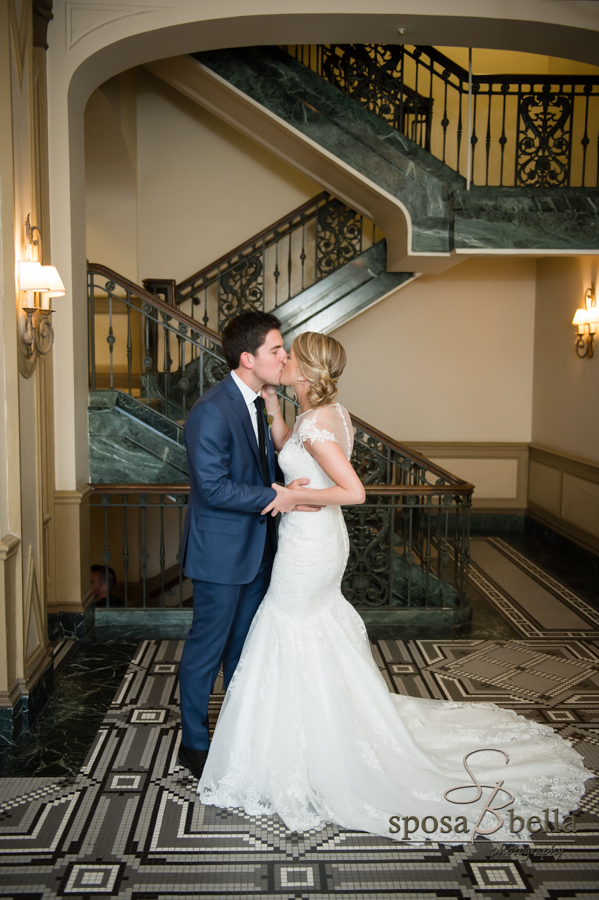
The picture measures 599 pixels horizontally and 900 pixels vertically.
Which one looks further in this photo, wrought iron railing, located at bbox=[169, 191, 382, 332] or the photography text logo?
wrought iron railing, located at bbox=[169, 191, 382, 332]

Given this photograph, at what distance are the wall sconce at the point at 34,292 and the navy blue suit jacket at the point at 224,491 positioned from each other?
4.28 ft

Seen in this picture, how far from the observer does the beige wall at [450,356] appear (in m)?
8.91

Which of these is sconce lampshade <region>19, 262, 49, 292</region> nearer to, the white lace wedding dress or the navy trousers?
the white lace wedding dress

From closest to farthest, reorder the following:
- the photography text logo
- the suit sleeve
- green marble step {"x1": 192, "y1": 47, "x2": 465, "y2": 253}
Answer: the photography text logo, the suit sleeve, green marble step {"x1": 192, "y1": 47, "x2": 465, "y2": 253}

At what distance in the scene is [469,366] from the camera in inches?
357

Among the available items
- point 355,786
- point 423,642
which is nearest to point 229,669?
point 355,786

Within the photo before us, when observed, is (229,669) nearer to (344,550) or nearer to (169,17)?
(344,550)

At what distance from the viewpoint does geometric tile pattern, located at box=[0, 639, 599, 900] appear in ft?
8.60

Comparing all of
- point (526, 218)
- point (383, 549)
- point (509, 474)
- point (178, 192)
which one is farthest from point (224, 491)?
point (509, 474)

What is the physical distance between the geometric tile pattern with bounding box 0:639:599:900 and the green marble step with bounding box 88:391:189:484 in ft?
7.04

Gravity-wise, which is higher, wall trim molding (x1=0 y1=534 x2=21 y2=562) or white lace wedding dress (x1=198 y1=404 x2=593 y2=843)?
wall trim molding (x1=0 y1=534 x2=21 y2=562)

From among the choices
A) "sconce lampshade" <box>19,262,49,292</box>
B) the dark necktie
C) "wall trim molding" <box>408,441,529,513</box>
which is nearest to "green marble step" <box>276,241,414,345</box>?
"wall trim molding" <box>408,441,529,513</box>

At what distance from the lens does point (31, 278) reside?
384 cm

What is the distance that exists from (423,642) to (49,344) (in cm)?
316
